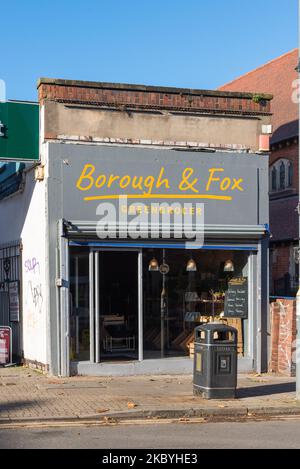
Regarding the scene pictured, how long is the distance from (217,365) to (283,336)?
359 centimetres

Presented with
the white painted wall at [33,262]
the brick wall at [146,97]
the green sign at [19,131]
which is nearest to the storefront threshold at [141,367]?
the white painted wall at [33,262]

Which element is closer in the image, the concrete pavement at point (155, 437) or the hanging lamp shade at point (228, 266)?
the concrete pavement at point (155, 437)

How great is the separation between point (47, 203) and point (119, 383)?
3818 millimetres

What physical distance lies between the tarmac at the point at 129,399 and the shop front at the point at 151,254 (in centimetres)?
75

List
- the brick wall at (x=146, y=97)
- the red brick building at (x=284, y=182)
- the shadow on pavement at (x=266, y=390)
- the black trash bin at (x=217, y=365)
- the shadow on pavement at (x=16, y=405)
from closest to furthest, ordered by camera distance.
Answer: the shadow on pavement at (x=16, y=405), the black trash bin at (x=217, y=365), the shadow on pavement at (x=266, y=390), the brick wall at (x=146, y=97), the red brick building at (x=284, y=182)

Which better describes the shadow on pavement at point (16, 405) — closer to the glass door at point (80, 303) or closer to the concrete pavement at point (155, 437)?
the concrete pavement at point (155, 437)

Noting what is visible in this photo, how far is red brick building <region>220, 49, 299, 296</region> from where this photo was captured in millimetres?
25000

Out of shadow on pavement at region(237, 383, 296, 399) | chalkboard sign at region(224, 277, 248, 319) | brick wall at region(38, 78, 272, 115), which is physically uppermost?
brick wall at region(38, 78, 272, 115)

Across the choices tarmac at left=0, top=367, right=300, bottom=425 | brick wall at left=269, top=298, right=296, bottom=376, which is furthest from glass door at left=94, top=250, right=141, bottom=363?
brick wall at left=269, top=298, right=296, bottom=376

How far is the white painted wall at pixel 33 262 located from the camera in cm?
1459

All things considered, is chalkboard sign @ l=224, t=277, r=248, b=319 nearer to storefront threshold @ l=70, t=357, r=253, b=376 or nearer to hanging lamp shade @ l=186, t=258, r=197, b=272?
hanging lamp shade @ l=186, t=258, r=197, b=272

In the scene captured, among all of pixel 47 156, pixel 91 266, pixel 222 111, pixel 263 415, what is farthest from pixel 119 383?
pixel 222 111

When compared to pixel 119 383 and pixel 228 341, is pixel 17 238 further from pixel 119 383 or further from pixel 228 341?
pixel 228 341

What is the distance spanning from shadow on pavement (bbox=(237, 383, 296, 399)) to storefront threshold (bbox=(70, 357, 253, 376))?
5.68ft
